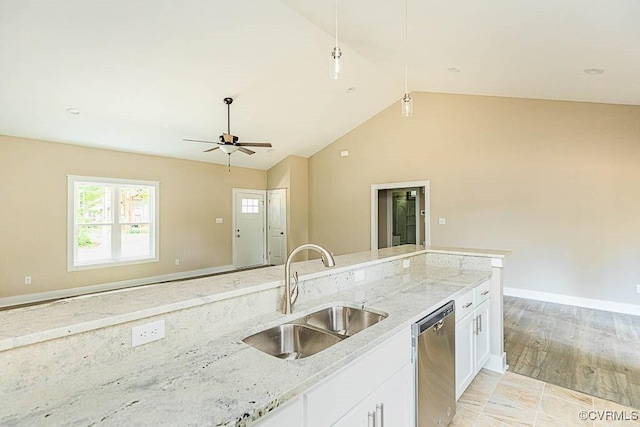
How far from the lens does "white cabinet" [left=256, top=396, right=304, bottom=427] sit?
0.90m

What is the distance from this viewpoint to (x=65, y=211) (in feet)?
17.6

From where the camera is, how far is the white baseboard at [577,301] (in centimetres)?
432

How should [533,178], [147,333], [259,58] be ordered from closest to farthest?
[147,333]
[259,58]
[533,178]

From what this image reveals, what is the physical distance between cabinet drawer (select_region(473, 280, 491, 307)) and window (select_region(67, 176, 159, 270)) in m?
6.04

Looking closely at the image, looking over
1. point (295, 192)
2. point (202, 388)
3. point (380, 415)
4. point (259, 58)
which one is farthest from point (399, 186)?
point (202, 388)

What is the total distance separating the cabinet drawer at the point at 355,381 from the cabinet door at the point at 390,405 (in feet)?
0.09

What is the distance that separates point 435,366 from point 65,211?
20.4ft

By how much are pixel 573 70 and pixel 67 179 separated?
7.37 meters

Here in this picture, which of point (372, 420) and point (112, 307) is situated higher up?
point (112, 307)

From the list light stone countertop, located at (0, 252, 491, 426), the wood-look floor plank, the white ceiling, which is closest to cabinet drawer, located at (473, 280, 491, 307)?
the wood-look floor plank

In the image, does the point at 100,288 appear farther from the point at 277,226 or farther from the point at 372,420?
the point at 372,420

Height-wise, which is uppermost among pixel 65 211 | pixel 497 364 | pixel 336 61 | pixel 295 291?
pixel 336 61

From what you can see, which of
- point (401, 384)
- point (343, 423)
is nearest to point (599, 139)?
point (401, 384)

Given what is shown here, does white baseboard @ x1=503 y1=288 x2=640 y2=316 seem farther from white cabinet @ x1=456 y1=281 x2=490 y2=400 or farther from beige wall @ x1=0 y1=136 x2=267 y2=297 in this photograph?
beige wall @ x1=0 y1=136 x2=267 y2=297
